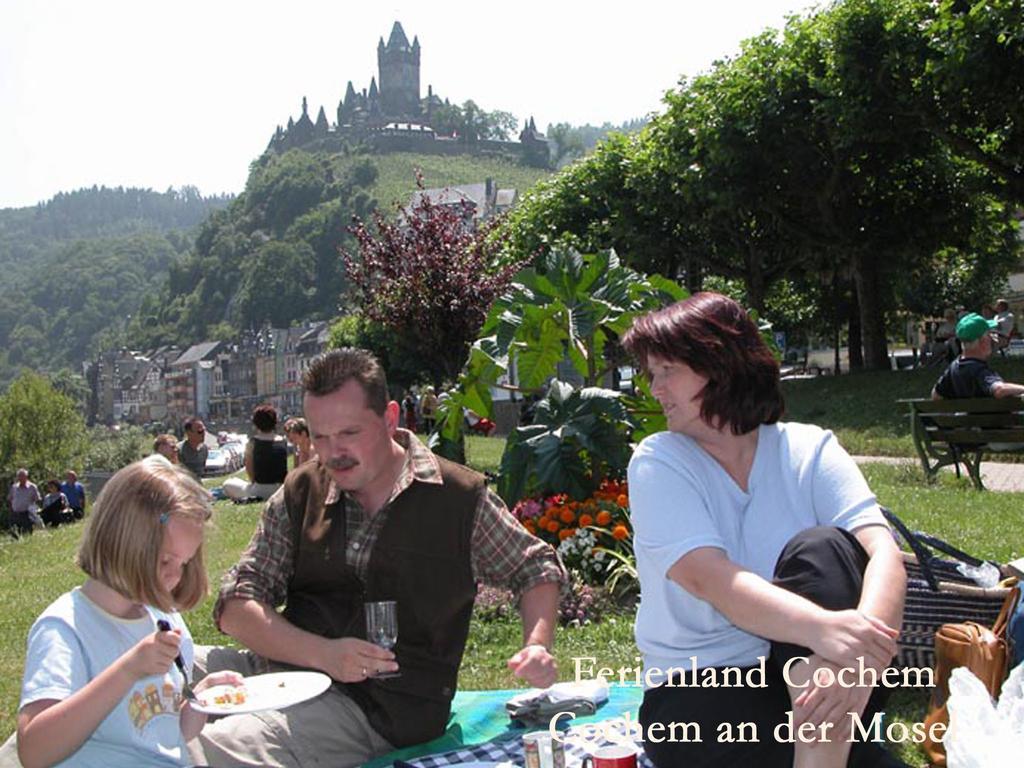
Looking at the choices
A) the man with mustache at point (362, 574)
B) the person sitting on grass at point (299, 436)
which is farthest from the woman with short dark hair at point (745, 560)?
the person sitting on grass at point (299, 436)

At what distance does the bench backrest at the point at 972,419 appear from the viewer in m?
9.03

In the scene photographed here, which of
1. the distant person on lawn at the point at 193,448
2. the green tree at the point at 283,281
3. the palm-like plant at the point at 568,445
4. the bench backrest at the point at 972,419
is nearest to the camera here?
the palm-like plant at the point at 568,445

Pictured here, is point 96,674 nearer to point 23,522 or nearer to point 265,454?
point 265,454

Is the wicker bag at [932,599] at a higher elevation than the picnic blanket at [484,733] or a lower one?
higher

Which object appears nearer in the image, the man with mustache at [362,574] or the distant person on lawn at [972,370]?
the man with mustache at [362,574]

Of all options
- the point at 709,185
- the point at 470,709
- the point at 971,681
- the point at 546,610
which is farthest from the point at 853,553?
the point at 709,185

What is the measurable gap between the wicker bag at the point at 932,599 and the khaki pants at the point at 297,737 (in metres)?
2.03

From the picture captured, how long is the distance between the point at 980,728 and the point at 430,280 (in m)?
14.4

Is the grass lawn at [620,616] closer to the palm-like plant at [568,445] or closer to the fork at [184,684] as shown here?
the fork at [184,684]

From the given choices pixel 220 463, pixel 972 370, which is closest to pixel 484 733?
pixel 972 370

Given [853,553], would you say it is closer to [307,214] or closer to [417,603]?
[417,603]

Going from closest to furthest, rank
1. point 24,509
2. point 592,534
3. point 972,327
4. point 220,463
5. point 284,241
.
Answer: point 592,534
point 972,327
point 24,509
point 220,463
point 284,241

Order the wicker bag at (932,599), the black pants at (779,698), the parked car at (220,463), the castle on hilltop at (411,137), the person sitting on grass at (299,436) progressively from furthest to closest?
the castle on hilltop at (411,137), the parked car at (220,463), the person sitting on grass at (299,436), the wicker bag at (932,599), the black pants at (779,698)

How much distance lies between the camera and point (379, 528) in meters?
3.61
